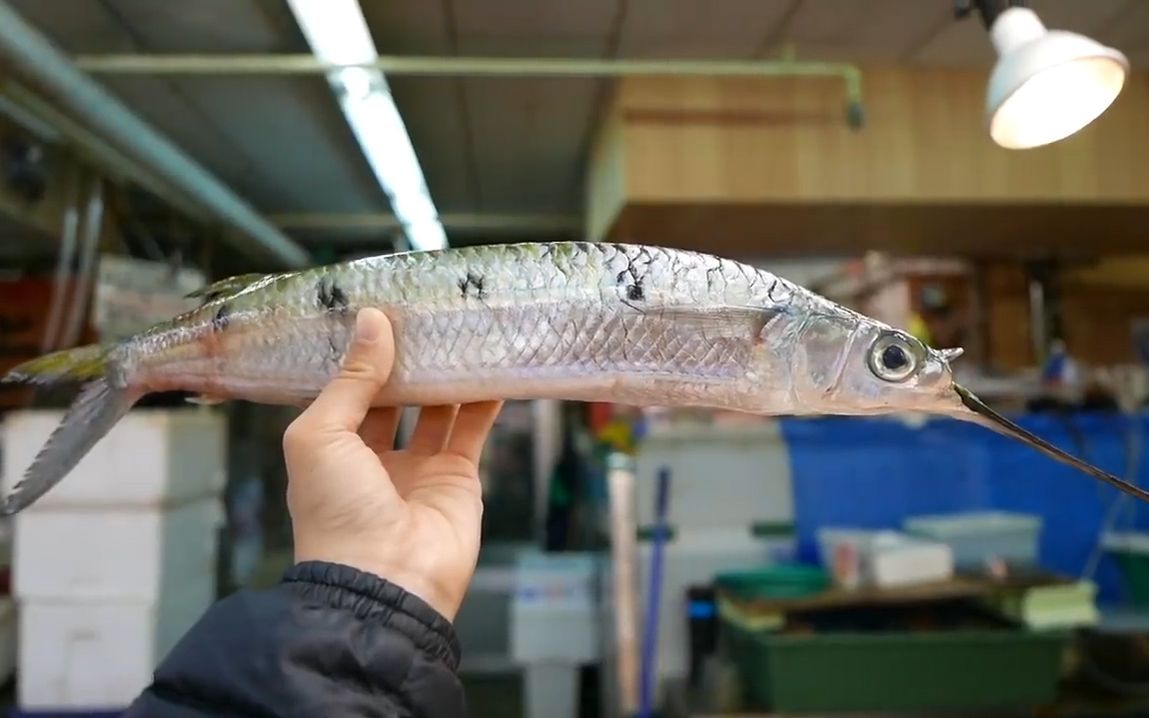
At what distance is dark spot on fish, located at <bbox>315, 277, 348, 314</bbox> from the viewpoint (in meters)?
0.61

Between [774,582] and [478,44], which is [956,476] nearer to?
[774,582]

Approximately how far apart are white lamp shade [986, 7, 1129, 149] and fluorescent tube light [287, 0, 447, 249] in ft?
3.82

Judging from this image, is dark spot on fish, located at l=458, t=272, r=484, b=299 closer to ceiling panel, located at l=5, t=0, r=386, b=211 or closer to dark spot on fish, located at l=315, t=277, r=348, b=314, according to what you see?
dark spot on fish, located at l=315, t=277, r=348, b=314

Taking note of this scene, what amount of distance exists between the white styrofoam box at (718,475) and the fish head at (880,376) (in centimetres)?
162

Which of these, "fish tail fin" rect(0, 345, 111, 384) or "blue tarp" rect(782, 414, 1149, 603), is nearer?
"fish tail fin" rect(0, 345, 111, 384)

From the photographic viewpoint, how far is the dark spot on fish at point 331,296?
0.61 m

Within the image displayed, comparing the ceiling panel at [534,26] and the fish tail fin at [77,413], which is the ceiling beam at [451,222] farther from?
the fish tail fin at [77,413]

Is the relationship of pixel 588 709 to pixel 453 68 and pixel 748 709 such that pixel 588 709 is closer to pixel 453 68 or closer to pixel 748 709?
pixel 748 709

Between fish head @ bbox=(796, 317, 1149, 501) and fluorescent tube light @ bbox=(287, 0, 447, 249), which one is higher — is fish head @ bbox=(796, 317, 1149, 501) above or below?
below

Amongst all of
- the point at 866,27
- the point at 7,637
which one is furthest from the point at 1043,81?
the point at 7,637

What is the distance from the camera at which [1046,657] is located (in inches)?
67.2

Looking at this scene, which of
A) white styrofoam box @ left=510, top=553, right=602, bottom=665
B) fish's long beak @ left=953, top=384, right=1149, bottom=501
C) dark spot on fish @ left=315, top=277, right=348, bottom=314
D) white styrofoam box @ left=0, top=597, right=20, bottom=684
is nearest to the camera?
fish's long beak @ left=953, top=384, right=1149, bottom=501

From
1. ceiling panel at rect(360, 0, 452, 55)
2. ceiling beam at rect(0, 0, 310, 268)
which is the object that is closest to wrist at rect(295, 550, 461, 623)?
ceiling beam at rect(0, 0, 310, 268)

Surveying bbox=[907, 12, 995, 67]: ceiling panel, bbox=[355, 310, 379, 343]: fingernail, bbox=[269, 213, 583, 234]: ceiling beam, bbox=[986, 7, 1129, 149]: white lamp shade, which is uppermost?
bbox=[907, 12, 995, 67]: ceiling panel
